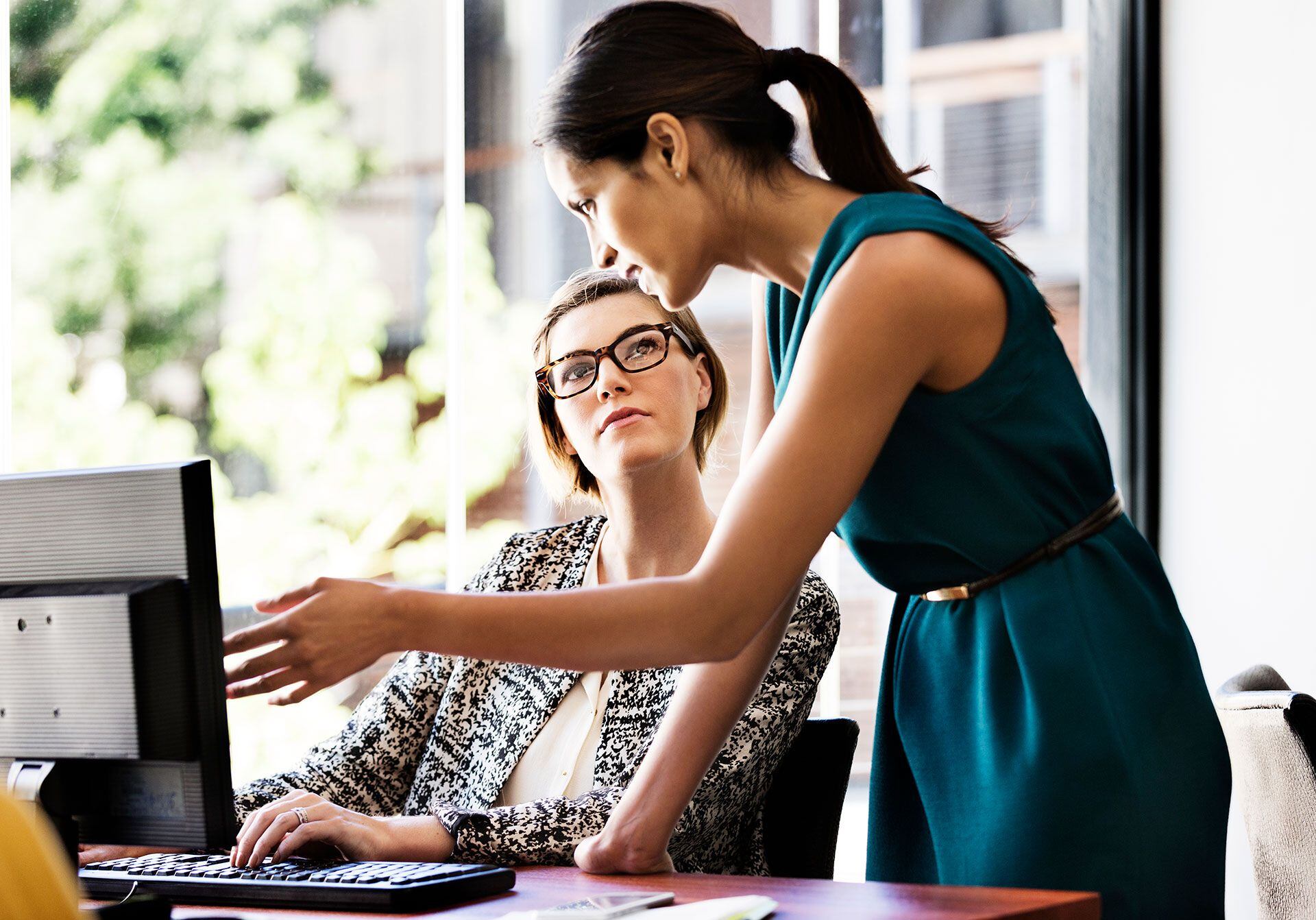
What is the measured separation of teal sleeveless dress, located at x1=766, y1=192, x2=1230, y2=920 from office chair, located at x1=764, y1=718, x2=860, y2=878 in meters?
0.44

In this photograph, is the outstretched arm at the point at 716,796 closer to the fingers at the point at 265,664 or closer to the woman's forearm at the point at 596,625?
the woman's forearm at the point at 596,625

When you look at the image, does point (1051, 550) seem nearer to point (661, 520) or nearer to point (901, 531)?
point (901, 531)

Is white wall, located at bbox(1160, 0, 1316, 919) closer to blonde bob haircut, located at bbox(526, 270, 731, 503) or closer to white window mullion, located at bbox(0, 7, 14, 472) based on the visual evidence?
blonde bob haircut, located at bbox(526, 270, 731, 503)

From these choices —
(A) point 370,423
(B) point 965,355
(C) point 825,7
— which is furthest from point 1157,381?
(B) point 965,355

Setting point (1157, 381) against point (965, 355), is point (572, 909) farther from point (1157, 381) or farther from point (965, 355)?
point (1157, 381)

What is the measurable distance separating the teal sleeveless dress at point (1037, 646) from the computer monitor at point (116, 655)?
1.90 ft

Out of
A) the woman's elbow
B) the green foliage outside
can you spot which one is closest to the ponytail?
the woman's elbow

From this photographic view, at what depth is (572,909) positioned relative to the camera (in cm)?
108

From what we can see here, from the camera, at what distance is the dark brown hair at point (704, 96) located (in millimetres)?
1238

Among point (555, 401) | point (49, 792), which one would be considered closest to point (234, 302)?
point (555, 401)

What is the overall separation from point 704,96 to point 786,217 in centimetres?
13

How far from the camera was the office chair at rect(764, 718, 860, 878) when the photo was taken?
67.4 inches

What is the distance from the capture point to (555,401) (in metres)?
2.04

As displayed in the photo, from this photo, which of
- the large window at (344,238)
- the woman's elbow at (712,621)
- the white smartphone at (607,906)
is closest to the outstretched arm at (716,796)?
the white smartphone at (607,906)
